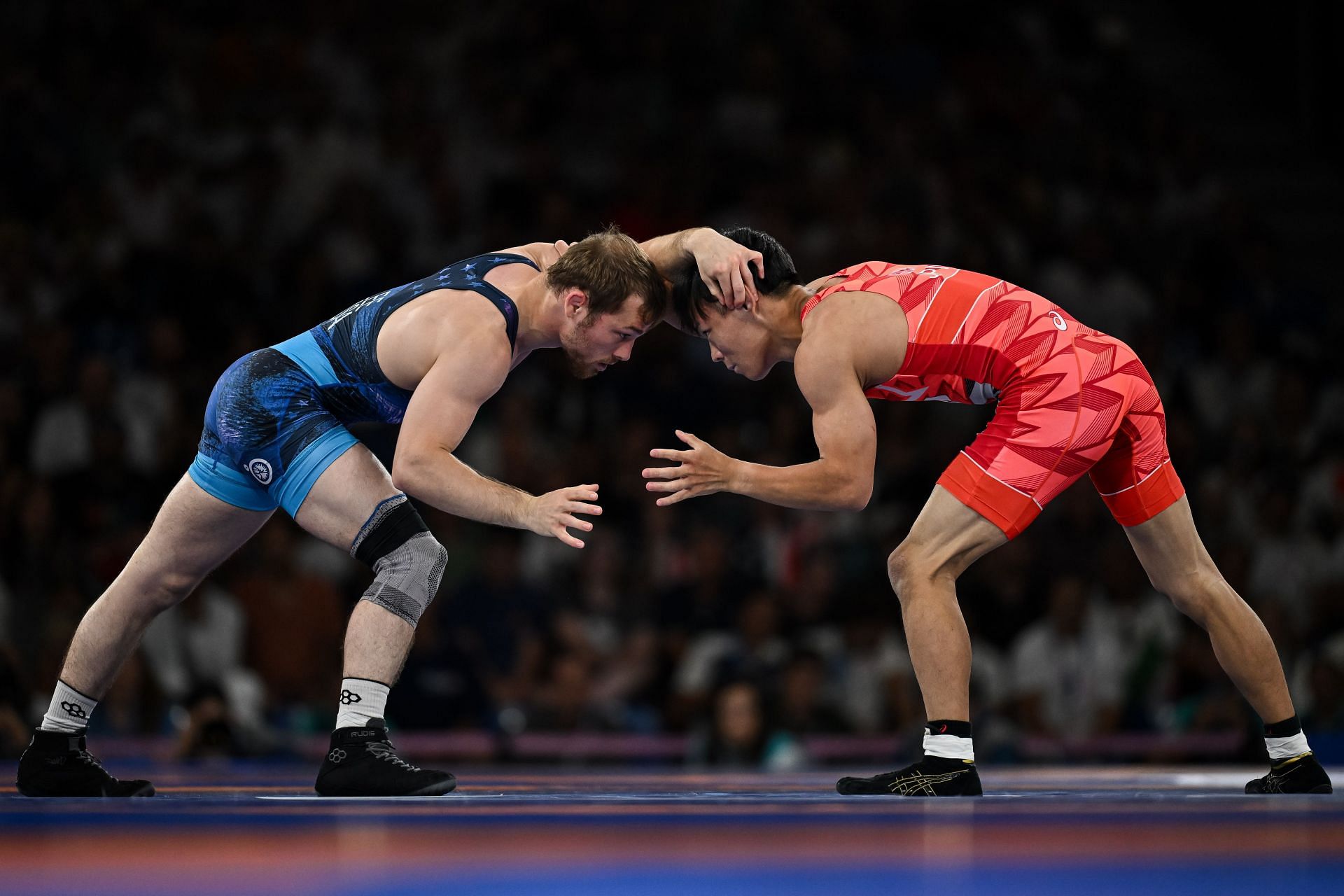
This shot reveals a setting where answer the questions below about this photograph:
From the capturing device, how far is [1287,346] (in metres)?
8.49

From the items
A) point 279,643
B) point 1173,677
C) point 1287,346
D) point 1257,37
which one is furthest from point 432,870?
point 1257,37

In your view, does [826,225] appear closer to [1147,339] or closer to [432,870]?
[1147,339]

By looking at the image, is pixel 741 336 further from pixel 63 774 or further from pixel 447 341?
pixel 63 774

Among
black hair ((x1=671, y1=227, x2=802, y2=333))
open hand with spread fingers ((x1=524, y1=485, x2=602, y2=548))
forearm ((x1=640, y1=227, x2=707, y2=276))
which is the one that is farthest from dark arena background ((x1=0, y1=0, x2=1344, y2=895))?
forearm ((x1=640, y1=227, x2=707, y2=276))

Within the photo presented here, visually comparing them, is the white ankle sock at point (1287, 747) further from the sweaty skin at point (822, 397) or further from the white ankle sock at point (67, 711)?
the white ankle sock at point (67, 711)

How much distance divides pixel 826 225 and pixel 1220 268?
233 centimetres

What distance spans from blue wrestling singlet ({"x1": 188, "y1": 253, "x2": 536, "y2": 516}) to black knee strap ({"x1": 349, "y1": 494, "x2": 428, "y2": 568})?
0.54ft

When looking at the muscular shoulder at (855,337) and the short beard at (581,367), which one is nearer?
the muscular shoulder at (855,337)

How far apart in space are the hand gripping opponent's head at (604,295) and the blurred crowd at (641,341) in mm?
2772

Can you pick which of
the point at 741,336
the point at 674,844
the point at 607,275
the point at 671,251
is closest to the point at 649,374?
the point at 671,251

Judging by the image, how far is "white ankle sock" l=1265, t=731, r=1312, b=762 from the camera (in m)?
3.58

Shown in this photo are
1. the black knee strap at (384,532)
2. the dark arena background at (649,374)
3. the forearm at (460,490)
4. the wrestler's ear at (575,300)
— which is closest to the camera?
the forearm at (460,490)

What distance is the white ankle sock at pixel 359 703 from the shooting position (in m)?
3.32

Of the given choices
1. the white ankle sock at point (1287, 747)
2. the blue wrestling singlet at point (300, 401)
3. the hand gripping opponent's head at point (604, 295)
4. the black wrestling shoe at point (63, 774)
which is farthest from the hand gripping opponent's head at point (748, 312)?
the black wrestling shoe at point (63, 774)
